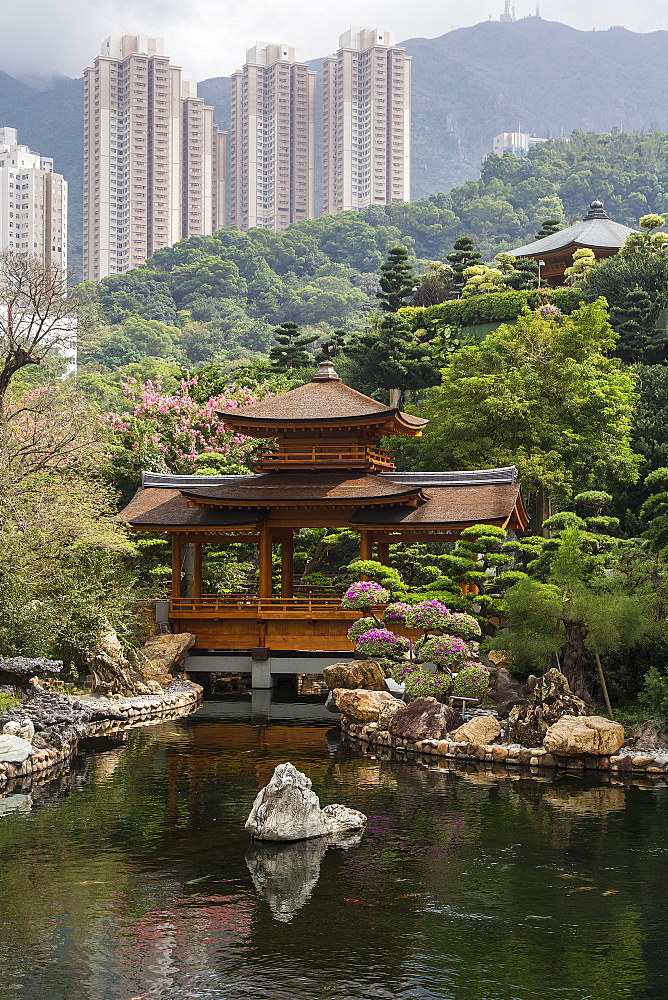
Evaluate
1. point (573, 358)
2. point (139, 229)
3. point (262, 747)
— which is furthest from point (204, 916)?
point (139, 229)

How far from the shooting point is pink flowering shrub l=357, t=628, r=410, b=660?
19.6 m

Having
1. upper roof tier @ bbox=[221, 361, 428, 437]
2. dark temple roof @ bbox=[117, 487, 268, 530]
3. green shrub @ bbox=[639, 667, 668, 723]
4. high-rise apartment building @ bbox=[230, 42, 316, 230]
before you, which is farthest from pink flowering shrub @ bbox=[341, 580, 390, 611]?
high-rise apartment building @ bbox=[230, 42, 316, 230]

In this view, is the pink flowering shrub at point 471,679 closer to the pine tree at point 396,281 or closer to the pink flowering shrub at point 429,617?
the pink flowering shrub at point 429,617

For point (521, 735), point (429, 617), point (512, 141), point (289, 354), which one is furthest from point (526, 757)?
point (512, 141)

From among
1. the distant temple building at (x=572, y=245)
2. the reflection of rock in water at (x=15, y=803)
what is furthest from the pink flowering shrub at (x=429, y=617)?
the distant temple building at (x=572, y=245)

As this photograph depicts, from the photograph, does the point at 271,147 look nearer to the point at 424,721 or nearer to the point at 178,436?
the point at 178,436

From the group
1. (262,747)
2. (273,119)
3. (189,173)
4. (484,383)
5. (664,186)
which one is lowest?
(262,747)

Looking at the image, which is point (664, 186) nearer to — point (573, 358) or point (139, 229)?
point (139, 229)

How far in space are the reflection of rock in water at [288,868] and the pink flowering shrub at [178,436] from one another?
17.6 m

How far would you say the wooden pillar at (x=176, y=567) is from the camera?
24.3m

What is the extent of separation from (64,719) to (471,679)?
635 cm

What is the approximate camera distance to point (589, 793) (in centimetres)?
1407

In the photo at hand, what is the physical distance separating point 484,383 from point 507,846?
1825cm

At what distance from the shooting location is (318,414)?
24453 millimetres
